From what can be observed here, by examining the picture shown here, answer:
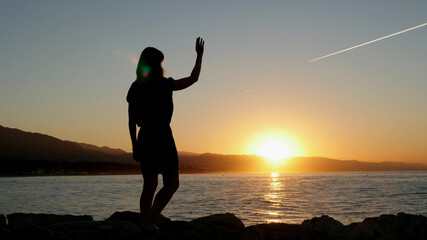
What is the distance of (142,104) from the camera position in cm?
462

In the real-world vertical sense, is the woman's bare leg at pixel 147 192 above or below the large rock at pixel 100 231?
above

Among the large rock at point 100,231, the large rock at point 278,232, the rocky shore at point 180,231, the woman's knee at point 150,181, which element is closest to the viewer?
the rocky shore at point 180,231

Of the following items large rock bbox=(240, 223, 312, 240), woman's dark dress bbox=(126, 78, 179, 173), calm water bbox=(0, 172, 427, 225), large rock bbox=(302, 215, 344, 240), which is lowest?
calm water bbox=(0, 172, 427, 225)

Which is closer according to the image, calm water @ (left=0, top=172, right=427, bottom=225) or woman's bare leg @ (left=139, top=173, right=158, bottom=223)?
woman's bare leg @ (left=139, top=173, right=158, bottom=223)

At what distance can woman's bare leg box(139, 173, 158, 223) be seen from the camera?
4.65 metres

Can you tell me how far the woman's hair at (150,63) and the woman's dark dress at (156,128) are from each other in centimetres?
10

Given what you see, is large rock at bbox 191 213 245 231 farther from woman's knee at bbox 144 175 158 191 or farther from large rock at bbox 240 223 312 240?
woman's knee at bbox 144 175 158 191

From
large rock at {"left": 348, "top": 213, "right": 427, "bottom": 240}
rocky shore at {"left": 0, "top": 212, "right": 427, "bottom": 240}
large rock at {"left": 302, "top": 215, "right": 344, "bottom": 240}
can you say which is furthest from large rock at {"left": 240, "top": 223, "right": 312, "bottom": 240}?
large rock at {"left": 348, "top": 213, "right": 427, "bottom": 240}

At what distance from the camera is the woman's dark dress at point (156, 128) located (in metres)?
4.52

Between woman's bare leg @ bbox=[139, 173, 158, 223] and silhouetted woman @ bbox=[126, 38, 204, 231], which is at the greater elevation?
silhouetted woman @ bbox=[126, 38, 204, 231]

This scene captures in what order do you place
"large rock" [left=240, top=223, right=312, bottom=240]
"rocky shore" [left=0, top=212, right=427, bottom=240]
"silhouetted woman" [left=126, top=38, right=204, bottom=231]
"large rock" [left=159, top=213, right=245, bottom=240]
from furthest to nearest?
"large rock" [left=240, top=223, right=312, bottom=240], "silhouetted woman" [left=126, top=38, right=204, bottom=231], "large rock" [left=159, top=213, right=245, bottom=240], "rocky shore" [left=0, top=212, right=427, bottom=240]

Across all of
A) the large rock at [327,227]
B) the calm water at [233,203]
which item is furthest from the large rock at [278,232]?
the calm water at [233,203]

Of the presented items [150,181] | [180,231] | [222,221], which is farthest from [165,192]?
[222,221]

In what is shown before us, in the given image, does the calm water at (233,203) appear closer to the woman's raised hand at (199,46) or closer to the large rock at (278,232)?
the large rock at (278,232)
